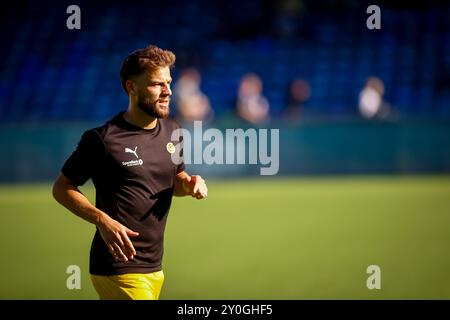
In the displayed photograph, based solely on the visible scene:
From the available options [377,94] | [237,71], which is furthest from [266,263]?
[237,71]

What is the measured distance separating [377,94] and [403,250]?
10.9 meters

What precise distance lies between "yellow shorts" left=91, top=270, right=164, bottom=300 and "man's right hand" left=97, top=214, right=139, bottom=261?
0.30m

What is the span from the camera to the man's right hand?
17.6 feet

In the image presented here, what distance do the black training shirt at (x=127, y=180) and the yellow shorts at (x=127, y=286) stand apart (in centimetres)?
4

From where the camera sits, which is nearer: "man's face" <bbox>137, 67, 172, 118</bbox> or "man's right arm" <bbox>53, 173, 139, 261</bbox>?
"man's right arm" <bbox>53, 173, 139, 261</bbox>

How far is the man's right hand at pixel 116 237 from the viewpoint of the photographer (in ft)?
17.6

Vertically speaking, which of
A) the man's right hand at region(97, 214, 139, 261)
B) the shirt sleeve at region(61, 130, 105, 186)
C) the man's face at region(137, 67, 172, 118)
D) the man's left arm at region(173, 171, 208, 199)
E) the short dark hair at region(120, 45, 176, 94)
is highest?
the short dark hair at region(120, 45, 176, 94)

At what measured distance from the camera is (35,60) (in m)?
27.5

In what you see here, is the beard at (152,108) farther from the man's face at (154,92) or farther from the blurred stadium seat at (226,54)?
the blurred stadium seat at (226,54)

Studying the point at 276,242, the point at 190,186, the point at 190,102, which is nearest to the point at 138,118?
the point at 190,186

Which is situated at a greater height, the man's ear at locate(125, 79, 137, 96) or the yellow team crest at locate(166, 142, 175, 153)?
the man's ear at locate(125, 79, 137, 96)

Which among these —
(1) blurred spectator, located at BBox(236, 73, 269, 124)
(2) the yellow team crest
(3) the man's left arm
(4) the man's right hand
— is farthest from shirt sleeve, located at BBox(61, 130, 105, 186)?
(1) blurred spectator, located at BBox(236, 73, 269, 124)

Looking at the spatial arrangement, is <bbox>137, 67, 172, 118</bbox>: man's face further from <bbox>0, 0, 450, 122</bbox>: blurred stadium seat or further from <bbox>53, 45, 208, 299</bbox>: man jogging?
<bbox>0, 0, 450, 122</bbox>: blurred stadium seat

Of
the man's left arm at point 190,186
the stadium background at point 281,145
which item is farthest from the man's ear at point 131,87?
the stadium background at point 281,145
